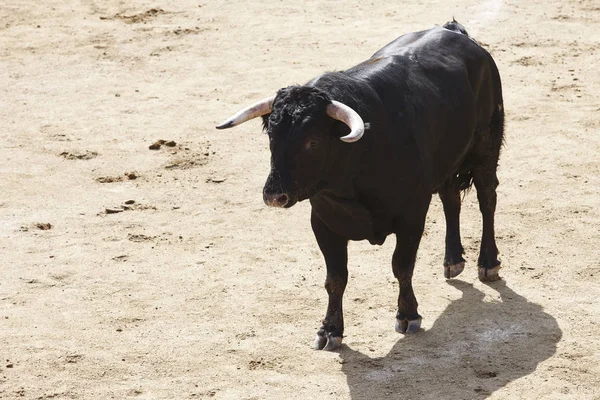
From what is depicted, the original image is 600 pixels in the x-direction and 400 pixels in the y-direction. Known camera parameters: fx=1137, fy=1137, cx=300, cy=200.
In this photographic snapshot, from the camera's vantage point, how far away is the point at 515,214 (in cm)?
916

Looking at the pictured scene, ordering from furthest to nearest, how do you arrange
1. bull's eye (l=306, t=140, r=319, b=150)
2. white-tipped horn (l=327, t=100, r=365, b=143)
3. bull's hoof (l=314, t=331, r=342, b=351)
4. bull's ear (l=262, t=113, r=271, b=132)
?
bull's hoof (l=314, t=331, r=342, b=351) → bull's ear (l=262, t=113, r=271, b=132) → bull's eye (l=306, t=140, r=319, b=150) → white-tipped horn (l=327, t=100, r=365, b=143)

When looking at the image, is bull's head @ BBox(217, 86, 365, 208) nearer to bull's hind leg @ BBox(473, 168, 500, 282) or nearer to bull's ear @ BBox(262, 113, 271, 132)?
bull's ear @ BBox(262, 113, 271, 132)

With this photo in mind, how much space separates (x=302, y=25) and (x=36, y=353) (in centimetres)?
768

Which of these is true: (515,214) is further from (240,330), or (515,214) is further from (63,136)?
(63,136)

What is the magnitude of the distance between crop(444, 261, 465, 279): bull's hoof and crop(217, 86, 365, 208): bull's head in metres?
1.86

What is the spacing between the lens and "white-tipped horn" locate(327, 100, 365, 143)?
20.7 feet

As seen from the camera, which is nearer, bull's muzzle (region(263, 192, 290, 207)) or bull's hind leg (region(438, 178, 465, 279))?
bull's muzzle (region(263, 192, 290, 207))

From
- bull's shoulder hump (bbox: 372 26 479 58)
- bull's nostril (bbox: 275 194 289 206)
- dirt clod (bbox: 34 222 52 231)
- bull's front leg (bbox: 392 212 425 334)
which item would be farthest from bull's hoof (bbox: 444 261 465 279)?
dirt clod (bbox: 34 222 52 231)

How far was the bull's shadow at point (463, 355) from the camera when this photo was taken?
6.62 m

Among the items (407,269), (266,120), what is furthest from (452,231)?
(266,120)

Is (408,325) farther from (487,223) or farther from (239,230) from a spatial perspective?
(239,230)

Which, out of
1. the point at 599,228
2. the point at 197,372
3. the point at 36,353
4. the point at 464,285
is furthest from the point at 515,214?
the point at 36,353

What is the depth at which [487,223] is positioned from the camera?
8.17 m

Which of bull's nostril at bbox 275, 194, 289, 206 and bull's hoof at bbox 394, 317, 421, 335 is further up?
bull's nostril at bbox 275, 194, 289, 206
